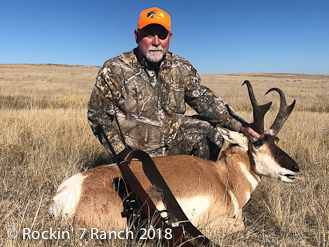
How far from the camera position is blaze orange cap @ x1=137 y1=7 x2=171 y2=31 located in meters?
3.96

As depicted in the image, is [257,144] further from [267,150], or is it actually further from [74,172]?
[74,172]

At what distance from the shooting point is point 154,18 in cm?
395

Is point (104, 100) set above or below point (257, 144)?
above

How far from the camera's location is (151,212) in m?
2.36

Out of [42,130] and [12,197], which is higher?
[42,130]

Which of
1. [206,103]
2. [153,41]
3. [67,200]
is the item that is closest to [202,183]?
[67,200]

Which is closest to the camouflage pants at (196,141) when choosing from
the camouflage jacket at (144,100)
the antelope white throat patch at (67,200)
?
the camouflage jacket at (144,100)

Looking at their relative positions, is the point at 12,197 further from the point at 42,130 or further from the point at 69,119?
the point at 69,119

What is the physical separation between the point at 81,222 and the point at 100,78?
2.35 metres

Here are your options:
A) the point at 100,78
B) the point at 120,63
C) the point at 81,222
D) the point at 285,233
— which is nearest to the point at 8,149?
the point at 100,78

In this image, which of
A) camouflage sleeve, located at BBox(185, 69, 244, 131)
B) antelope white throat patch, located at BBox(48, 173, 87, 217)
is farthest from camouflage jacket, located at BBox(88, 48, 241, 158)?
antelope white throat patch, located at BBox(48, 173, 87, 217)

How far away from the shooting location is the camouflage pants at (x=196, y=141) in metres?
4.60

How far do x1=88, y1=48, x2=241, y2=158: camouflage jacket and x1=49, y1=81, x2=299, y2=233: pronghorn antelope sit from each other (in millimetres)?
804

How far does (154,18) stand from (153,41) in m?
0.34
